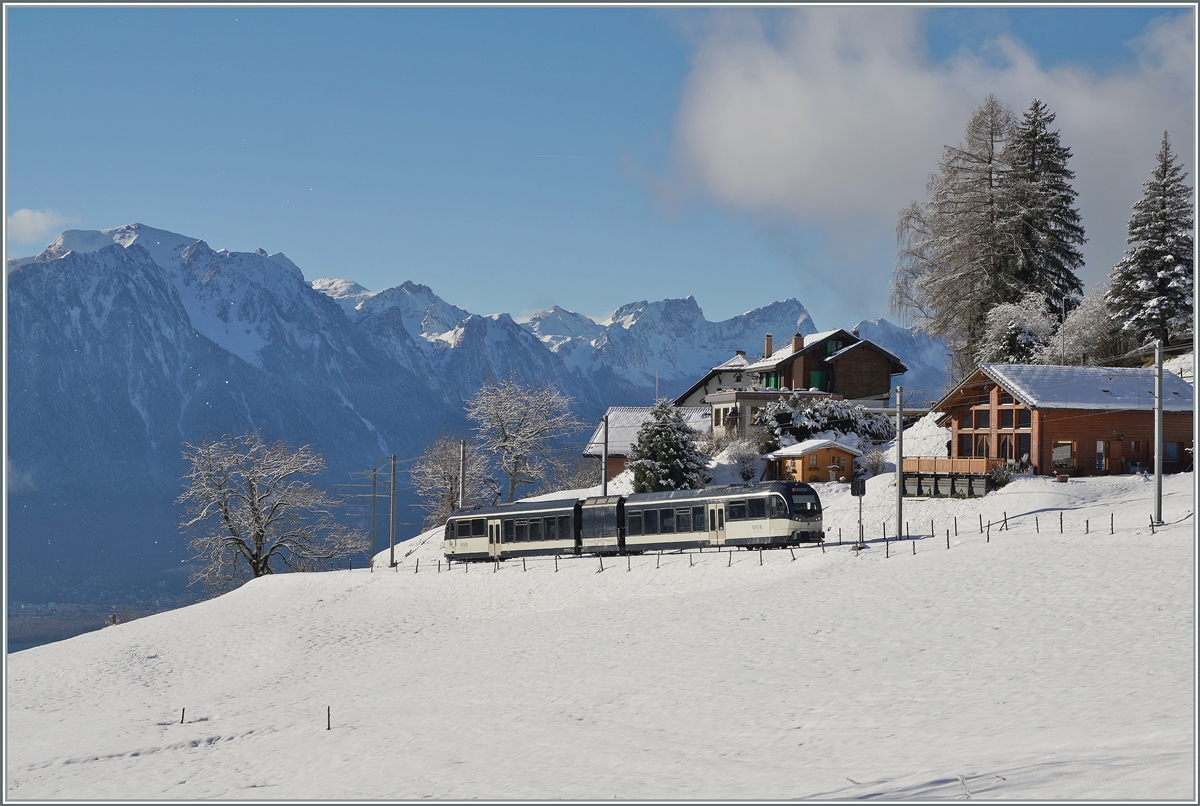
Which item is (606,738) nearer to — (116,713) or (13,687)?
(116,713)

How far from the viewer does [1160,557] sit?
96.4 feet

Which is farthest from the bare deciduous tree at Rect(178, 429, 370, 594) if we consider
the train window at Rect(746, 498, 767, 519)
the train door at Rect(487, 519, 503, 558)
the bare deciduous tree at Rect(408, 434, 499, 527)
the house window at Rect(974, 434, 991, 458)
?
the house window at Rect(974, 434, 991, 458)

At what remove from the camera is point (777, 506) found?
130 feet

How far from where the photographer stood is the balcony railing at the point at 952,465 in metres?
49.8

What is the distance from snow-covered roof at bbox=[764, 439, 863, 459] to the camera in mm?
58875

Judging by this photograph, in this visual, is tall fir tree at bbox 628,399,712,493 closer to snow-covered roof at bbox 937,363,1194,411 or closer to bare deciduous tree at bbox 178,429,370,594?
snow-covered roof at bbox 937,363,1194,411

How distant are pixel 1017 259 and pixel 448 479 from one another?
4397cm

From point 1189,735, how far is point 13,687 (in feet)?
113

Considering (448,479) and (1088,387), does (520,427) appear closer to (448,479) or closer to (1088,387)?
(448,479)

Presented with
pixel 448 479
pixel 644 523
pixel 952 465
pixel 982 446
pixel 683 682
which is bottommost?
pixel 683 682

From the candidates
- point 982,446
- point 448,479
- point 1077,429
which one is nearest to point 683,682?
point 1077,429

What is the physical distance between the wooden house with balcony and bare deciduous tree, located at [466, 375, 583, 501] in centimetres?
2986

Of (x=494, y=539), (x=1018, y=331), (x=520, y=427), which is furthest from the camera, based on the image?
(x=520, y=427)

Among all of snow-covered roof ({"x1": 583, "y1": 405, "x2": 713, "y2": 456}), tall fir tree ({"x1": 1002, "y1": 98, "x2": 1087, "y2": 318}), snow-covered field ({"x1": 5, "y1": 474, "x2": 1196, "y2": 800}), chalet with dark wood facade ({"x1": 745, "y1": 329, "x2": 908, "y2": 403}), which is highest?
tall fir tree ({"x1": 1002, "y1": 98, "x2": 1087, "y2": 318})
